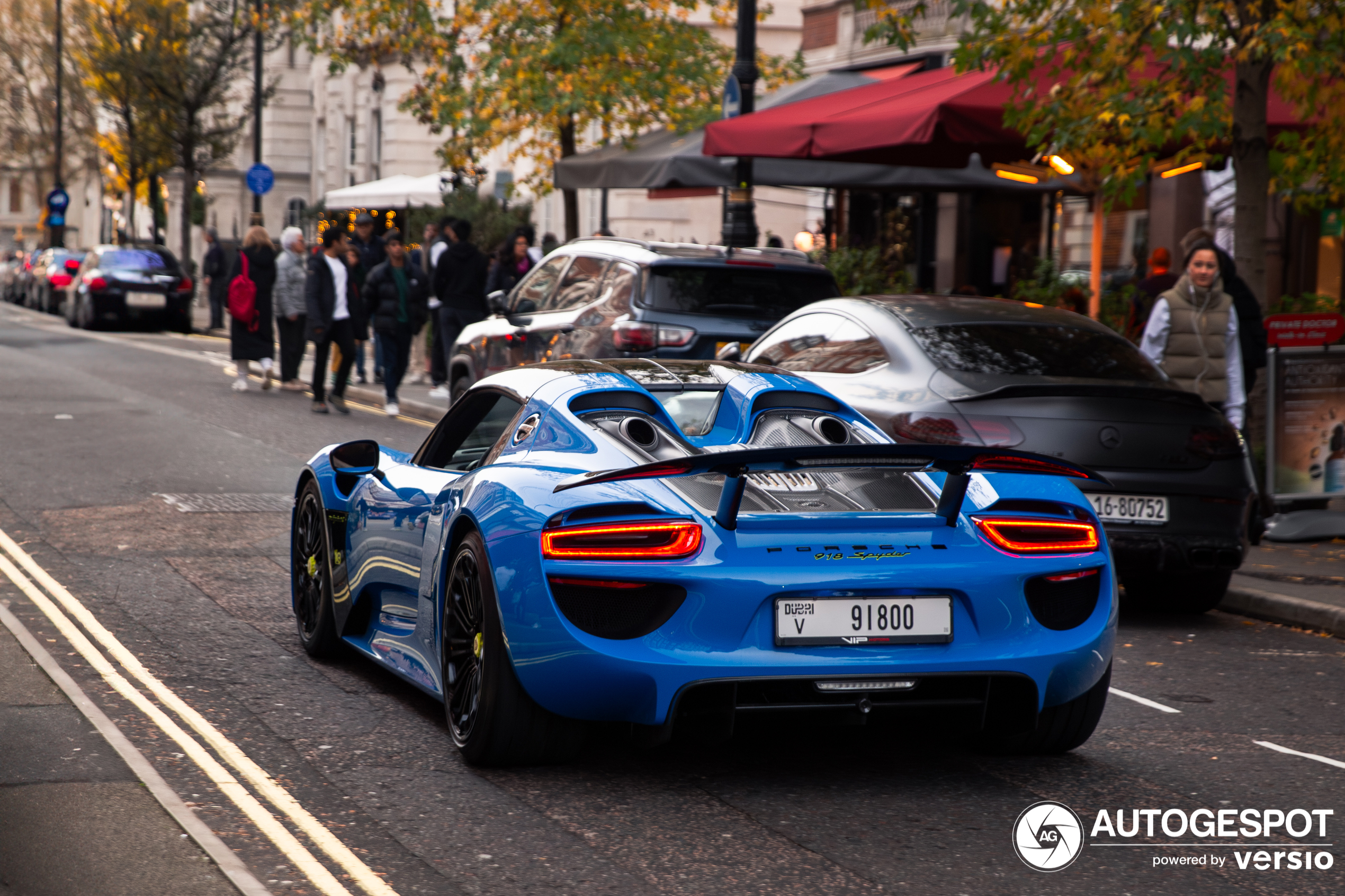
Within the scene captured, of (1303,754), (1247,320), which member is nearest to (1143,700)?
(1303,754)

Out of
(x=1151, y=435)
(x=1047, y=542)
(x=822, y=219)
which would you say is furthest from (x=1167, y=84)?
(x=822, y=219)

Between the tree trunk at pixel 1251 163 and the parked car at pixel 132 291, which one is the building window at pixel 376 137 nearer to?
the parked car at pixel 132 291

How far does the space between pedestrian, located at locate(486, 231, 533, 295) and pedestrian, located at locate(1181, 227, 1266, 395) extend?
31.0 ft

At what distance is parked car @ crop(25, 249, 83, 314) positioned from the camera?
42.0 metres

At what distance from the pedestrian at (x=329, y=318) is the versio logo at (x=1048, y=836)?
13.9 metres

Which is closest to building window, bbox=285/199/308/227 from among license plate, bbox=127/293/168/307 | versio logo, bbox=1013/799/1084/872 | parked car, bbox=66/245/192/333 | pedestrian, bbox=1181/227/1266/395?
parked car, bbox=66/245/192/333

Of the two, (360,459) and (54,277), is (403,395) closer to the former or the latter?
(360,459)

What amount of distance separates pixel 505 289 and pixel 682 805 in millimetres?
14861

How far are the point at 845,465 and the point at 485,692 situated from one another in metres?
1.26

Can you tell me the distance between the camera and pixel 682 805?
4.86m

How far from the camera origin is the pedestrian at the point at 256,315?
20125 millimetres

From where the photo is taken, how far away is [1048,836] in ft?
15.2

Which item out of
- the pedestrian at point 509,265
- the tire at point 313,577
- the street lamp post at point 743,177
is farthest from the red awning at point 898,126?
the tire at point 313,577

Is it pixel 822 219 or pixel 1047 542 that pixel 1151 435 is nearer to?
pixel 1047 542
